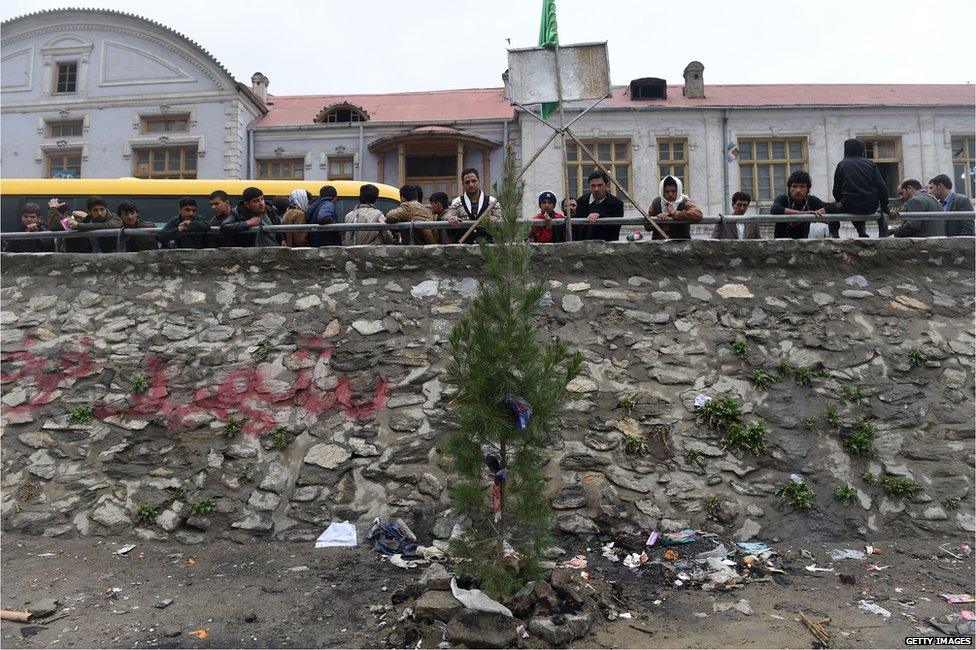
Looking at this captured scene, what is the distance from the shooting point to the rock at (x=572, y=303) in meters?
5.98

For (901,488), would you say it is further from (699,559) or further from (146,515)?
(146,515)

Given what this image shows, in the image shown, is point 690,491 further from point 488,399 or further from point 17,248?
point 17,248

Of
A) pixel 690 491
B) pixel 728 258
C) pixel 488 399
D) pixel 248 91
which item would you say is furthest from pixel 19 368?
pixel 248 91

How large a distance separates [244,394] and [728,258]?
4687 mm

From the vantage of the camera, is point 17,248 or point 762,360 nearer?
point 762,360

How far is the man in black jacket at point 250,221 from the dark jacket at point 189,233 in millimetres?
243

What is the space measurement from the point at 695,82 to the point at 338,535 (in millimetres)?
17372

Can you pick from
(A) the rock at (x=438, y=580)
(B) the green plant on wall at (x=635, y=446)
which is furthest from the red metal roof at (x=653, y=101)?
(A) the rock at (x=438, y=580)

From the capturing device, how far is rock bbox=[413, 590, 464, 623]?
3.64 meters

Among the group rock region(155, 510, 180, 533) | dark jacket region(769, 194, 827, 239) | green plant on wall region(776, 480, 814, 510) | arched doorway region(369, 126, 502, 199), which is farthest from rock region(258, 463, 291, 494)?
arched doorway region(369, 126, 502, 199)

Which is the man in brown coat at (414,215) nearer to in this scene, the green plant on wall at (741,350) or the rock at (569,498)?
the rock at (569,498)

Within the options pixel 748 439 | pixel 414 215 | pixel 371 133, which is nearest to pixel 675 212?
pixel 748 439

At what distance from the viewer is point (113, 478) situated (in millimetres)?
5445

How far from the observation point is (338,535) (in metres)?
5.03
